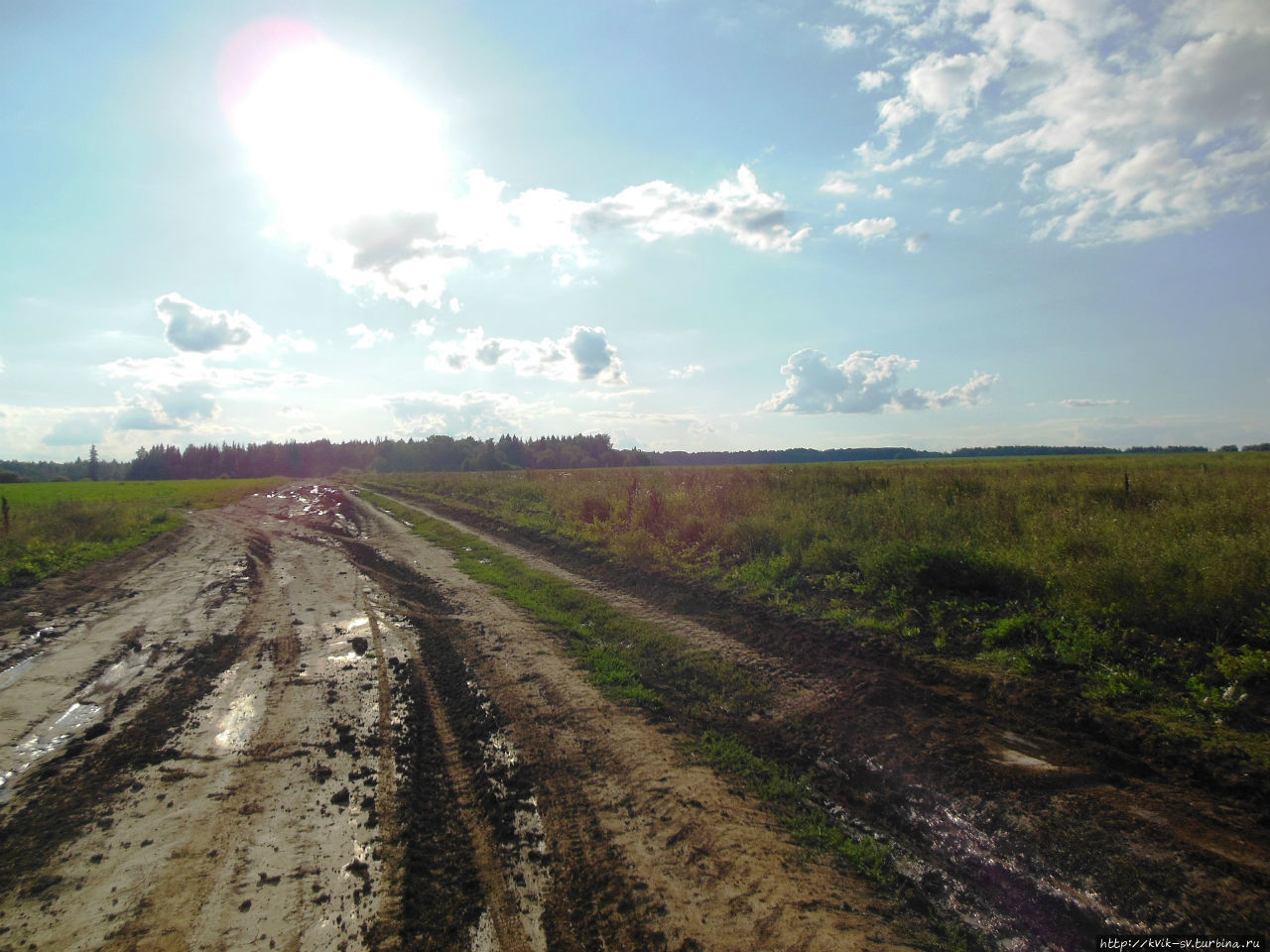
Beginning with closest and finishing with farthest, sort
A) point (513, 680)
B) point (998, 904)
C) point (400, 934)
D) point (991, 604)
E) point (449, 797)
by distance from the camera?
point (400, 934)
point (998, 904)
point (449, 797)
point (513, 680)
point (991, 604)

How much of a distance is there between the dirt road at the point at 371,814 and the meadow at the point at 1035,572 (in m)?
3.42

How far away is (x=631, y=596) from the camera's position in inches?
363

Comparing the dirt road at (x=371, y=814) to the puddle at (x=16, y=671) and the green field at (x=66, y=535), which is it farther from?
the green field at (x=66, y=535)

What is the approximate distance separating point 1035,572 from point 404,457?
100 metres

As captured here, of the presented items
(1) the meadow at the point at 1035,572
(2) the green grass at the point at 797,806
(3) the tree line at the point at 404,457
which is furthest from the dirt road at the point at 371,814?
(3) the tree line at the point at 404,457

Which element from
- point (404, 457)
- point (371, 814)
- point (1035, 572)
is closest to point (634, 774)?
point (371, 814)

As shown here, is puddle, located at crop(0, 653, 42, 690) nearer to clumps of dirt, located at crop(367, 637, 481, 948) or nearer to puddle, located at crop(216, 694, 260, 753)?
puddle, located at crop(216, 694, 260, 753)

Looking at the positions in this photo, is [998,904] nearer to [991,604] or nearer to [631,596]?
[991,604]

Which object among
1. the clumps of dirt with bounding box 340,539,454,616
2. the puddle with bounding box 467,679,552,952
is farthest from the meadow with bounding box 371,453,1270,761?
the puddle with bounding box 467,679,552,952

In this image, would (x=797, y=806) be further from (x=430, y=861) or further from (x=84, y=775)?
(x=84, y=775)

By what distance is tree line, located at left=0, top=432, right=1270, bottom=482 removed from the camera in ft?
315

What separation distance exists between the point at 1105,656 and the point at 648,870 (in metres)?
4.91

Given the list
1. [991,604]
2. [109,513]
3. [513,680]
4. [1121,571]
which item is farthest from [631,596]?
[109,513]

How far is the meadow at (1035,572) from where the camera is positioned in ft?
16.5
